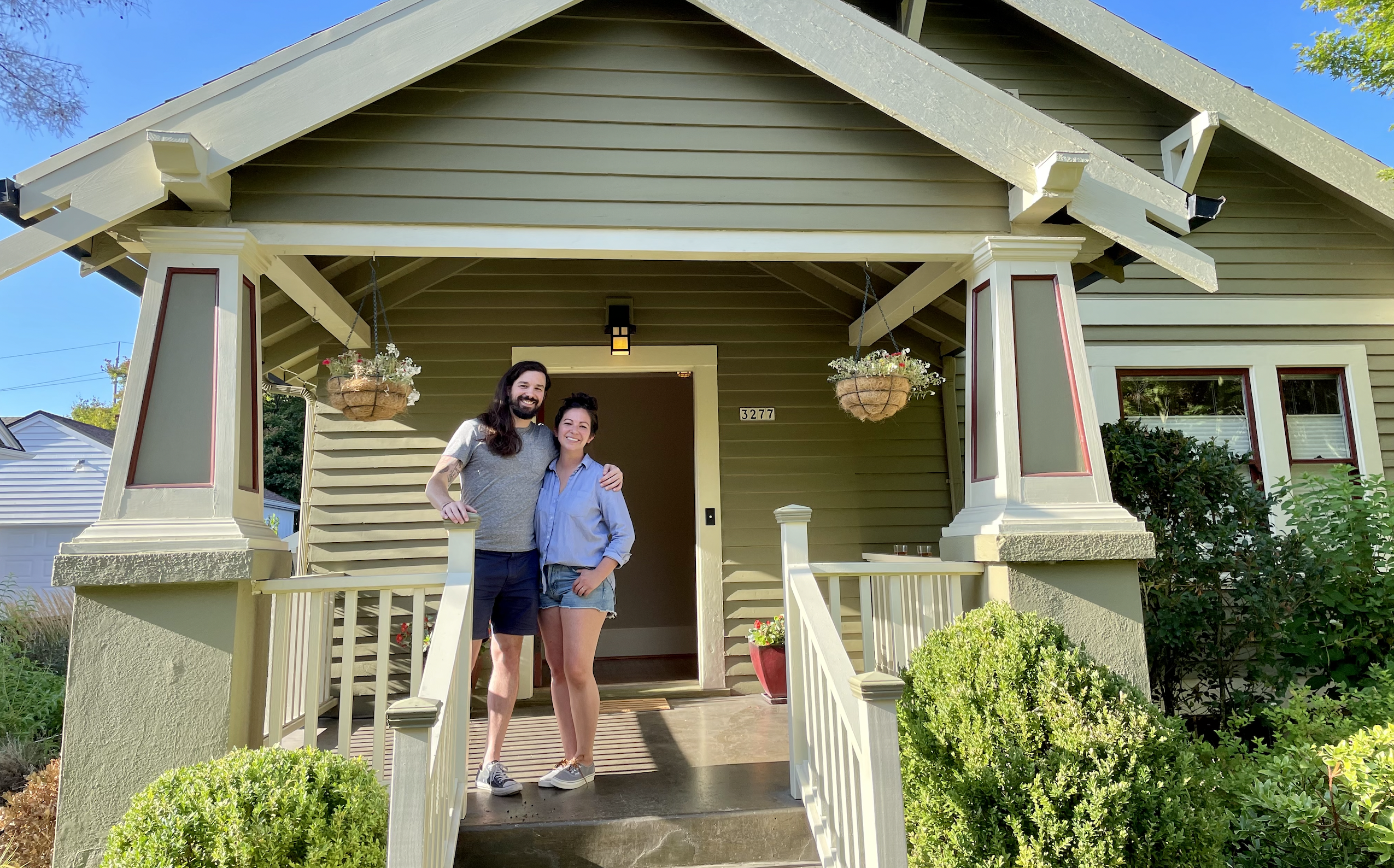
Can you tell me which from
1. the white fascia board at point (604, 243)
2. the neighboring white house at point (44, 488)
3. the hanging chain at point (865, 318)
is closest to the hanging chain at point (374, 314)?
the white fascia board at point (604, 243)

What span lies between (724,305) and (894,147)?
1.86 metres

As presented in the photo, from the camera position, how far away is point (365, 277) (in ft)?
16.2

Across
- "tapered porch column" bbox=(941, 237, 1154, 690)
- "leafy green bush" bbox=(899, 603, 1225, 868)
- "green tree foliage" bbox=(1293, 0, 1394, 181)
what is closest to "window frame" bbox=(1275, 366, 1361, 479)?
"green tree foliage" bbox=(1293, 0, 1394, 181)

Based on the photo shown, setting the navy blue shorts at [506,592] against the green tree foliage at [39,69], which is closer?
the navy blue shorts at [506,592]

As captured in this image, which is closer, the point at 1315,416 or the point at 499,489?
the point at 499,489

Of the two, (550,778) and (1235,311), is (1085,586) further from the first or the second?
(1235,311)

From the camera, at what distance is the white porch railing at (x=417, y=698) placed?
6.98 feet

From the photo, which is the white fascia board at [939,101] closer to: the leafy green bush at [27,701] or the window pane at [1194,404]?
the window pane at [1194,404]

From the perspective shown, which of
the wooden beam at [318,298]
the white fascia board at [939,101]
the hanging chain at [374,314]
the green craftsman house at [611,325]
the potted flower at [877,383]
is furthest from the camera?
the hanging chain at [374,314]

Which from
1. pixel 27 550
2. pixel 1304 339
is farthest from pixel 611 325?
pixel 27 550

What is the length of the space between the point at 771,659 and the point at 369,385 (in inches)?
106

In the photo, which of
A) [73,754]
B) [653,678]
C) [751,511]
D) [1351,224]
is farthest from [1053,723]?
[1351,224]

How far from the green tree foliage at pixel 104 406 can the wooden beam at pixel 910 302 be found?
25.9 meters

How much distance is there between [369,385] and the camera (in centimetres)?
381
